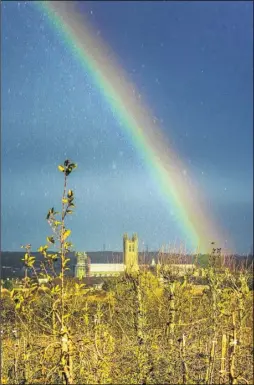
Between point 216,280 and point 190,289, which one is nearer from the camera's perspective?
point 216,280

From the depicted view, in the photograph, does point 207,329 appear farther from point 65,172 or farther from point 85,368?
point 65,172

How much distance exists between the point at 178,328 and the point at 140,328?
6.03 feet

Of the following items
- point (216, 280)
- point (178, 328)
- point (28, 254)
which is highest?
point (28, 254)

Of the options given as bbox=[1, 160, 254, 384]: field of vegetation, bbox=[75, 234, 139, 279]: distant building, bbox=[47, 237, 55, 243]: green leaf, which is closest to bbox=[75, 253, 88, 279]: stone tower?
bbox=[75, 234, 139, 279]: distant building

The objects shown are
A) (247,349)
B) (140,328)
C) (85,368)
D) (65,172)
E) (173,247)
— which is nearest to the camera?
(65,172)

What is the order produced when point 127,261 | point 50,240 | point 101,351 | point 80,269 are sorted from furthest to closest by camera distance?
point 80,269
point 127,261
point 101,351
point 50,240

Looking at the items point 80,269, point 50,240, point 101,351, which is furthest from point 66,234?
point 80,269

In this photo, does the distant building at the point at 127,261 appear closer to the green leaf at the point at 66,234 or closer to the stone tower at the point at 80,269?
the stone tower at the point at 80,269

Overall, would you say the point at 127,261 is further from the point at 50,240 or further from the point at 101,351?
the point at 50,240

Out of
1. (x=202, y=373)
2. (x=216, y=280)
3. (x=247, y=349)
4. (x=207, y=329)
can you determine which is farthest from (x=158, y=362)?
(x=216, y=280)

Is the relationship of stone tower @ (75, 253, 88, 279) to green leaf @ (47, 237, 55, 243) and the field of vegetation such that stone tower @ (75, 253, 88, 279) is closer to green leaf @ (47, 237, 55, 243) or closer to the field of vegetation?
the field of vegetation

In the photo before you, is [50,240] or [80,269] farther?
[80,269]

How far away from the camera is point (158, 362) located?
4.77m

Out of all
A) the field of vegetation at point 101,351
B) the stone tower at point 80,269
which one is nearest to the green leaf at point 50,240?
the field of vegetation at point 101,351
